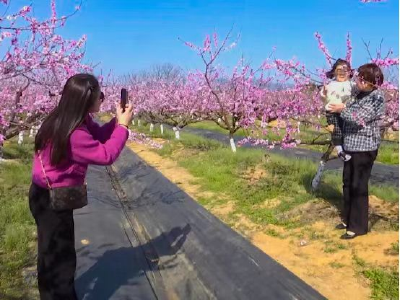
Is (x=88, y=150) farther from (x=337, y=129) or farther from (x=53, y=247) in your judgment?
(x=337, y=129)

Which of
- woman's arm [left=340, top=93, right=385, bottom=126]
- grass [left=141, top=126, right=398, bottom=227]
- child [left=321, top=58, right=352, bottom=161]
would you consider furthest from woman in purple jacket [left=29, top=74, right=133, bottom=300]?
grass [left=141, top=126, right=398, bottom=227]

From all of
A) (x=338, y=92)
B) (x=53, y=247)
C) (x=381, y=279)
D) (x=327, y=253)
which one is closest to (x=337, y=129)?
(x=338, y=92)

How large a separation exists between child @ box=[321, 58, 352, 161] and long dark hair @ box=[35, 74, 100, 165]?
9.87 ft

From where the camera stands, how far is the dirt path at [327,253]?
360cm

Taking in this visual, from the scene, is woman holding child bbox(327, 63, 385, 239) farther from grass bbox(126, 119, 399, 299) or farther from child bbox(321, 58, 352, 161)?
grass bbox(126, 119, 399, 299)

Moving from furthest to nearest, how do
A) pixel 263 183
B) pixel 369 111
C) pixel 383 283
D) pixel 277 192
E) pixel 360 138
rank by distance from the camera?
pixel 263 183 → pixel 277 192 → pixel 360 138 → pixel 369 111 → pixel 383 283

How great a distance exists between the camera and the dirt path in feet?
11.8

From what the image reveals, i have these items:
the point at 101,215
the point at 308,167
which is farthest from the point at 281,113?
the point at 101,215

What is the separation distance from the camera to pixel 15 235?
176 inches

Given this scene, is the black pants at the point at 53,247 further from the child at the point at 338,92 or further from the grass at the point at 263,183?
the grass at the point at 263,183

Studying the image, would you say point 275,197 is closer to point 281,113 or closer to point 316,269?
point 281,113

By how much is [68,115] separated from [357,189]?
321 cm

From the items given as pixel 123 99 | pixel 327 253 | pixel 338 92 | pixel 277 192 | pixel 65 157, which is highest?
pixel 338 92

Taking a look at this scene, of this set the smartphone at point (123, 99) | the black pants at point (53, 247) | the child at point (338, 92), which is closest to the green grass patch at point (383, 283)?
the child at point (338, 92)
